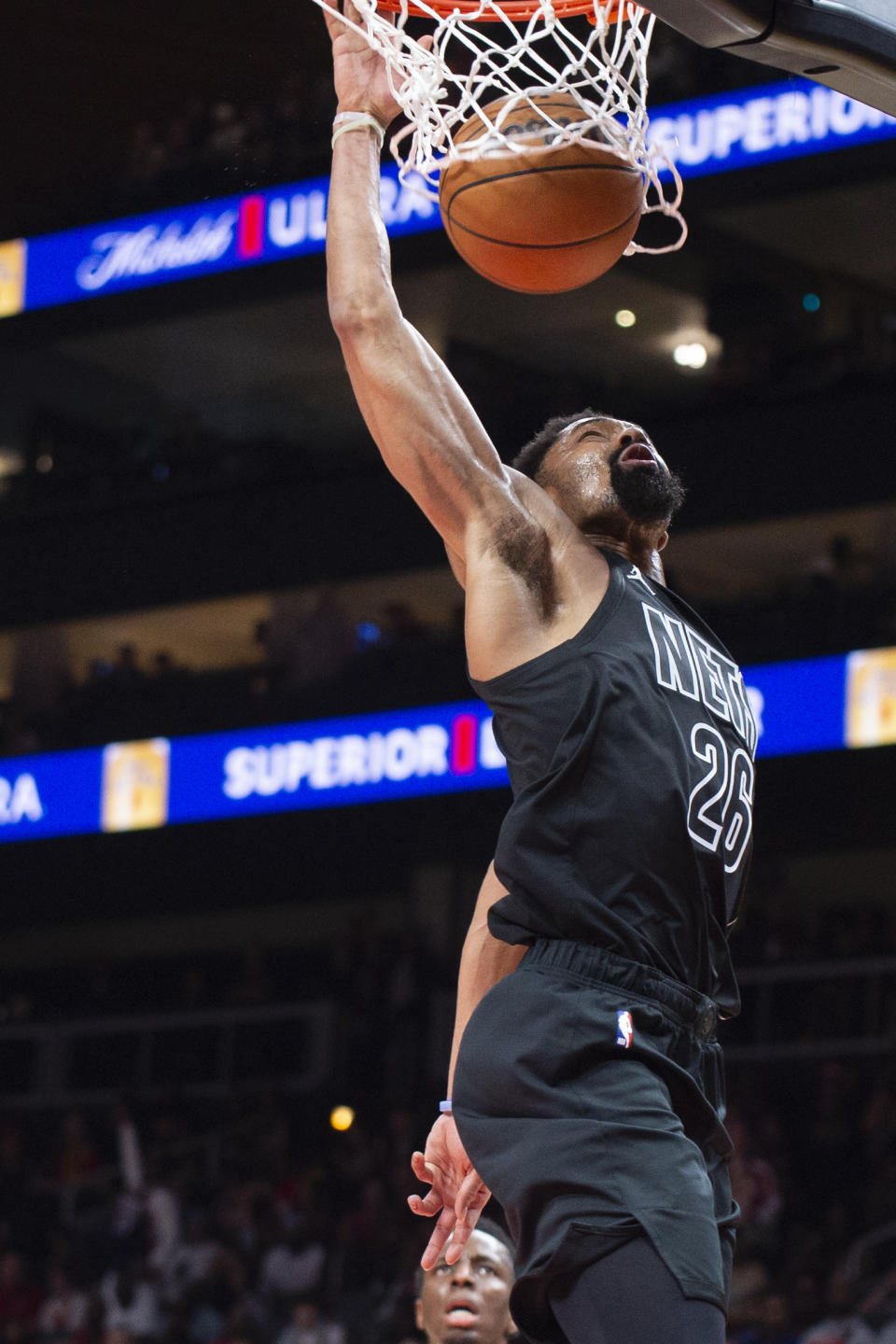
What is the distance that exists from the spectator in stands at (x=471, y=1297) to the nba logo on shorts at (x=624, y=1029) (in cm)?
222

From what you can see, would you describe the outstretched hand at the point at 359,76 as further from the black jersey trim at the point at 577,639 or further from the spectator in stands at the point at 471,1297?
the spectator in stands at the point at 471,1297

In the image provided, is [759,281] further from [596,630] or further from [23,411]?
[596,630]

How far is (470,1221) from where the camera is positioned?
2.96m

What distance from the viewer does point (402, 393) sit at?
2.83m

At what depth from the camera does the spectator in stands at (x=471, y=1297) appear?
15.1 ft

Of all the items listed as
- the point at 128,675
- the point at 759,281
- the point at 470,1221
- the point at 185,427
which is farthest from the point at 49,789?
the point at 470,1221

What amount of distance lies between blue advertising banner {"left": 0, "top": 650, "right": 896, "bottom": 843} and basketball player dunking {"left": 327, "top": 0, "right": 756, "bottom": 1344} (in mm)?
10054

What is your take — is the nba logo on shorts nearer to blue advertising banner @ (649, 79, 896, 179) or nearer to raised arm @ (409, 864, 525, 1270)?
raised arm @ (409, 864, 525, 1270)

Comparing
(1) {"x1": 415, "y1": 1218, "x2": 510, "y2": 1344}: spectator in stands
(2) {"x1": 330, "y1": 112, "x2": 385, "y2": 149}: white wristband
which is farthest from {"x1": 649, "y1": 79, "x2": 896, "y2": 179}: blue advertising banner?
(2) {"x1": 330, "y1": 112, "x2": 385, "y2": 149}: white wristband

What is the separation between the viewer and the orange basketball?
321 centimetres

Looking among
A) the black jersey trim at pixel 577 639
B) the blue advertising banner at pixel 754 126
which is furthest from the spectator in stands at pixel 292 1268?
the black jersey trim at pixel 577 639

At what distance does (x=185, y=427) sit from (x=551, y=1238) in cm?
1676

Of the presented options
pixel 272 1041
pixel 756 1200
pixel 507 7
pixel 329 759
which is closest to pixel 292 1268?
pixel 756 1200

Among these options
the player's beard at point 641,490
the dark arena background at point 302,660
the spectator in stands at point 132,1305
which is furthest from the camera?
the dark arena background at point 302,660
